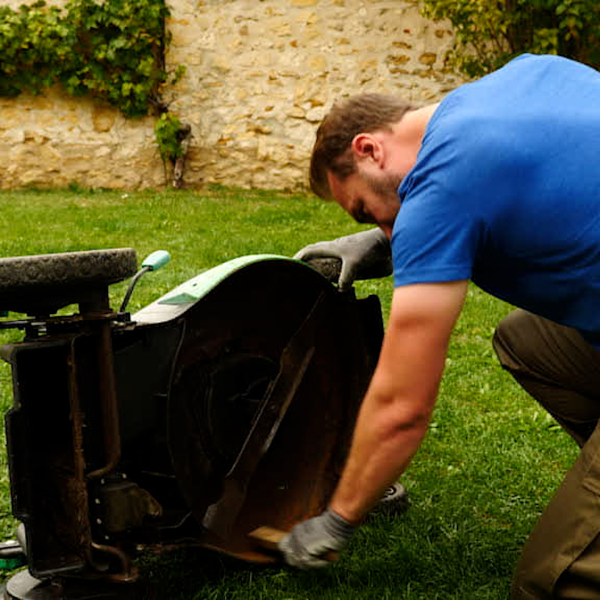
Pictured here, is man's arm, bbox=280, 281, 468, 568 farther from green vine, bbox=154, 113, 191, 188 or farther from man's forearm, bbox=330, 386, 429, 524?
green vine, bbox=154, 113, 191, 188

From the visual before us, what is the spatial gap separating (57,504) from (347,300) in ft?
3.64

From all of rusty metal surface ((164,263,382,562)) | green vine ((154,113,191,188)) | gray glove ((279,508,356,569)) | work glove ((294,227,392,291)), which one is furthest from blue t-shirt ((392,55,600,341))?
green vine ((154,113,191,188))

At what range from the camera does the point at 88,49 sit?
36.5ft

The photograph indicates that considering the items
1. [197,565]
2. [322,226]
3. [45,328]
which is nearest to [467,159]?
[45,328]

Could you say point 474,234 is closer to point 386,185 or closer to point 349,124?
point 386,185

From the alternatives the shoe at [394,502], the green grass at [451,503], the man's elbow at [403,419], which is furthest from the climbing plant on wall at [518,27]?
the man's elbow at [403,419]

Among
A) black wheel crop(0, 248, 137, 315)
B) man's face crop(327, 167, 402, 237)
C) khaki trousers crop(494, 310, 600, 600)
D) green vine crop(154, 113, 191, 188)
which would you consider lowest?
green vine crop(154, 113, 191, 188)

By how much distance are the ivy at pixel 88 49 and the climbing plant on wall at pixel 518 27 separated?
3320mm

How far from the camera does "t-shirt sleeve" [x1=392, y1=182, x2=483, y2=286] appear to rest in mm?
1830

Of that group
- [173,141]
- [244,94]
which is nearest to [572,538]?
[173,141]

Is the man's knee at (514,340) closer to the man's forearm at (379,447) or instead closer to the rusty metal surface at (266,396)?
the rusty metal surface at (266,396)

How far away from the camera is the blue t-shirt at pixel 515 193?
1847mm

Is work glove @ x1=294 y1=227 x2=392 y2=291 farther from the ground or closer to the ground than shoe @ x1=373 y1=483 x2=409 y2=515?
farther from the ground

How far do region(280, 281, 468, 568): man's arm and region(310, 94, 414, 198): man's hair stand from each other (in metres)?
0.55
